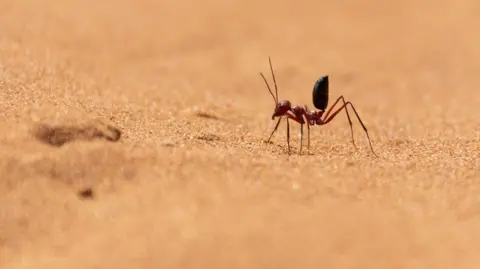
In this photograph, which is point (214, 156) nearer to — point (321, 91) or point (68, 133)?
point (68, 133)

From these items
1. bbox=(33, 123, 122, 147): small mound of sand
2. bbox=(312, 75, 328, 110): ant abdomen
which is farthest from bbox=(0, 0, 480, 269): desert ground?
bbox=(312, 75, 328, 110): ant abdomen

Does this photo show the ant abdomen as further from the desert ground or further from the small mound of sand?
the small mound of sand

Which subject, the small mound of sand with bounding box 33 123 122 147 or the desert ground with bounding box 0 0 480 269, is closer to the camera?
the desert ground with bounding box 0 0 480 269

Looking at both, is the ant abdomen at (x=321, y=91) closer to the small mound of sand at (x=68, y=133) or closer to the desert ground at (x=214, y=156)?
the desert ground at (x=214, y=156)

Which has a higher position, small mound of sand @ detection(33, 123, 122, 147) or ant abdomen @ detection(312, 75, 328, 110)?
ant abdomen @ detection(312, 75, 328, 110)

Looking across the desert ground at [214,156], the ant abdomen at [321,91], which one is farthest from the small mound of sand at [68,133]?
the ant abdomen at [321,91]

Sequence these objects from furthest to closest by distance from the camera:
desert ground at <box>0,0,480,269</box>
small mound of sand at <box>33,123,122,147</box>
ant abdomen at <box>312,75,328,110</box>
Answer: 1. ant abdomen at <box>312,75,328,110</box>
2. small mound of sand at <box>33,123,122,147</box>
3. desert ground at <box>0,0,480,269</box>

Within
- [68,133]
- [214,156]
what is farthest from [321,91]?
[68,133]

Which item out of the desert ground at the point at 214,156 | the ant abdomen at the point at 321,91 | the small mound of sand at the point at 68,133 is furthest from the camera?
the ant abdomen at the point at 321,91

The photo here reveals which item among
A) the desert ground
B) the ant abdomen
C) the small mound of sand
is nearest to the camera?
the desert ground
